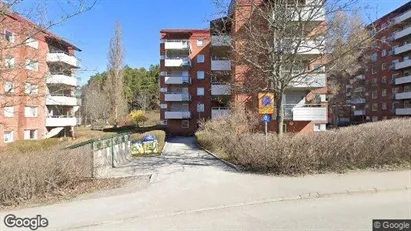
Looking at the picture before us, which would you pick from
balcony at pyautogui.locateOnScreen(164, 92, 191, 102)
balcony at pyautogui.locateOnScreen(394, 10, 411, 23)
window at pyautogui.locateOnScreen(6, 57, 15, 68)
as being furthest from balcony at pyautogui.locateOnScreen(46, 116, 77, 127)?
balcony at pyautogui.locateOnScreen(394, 10, 411, 23)

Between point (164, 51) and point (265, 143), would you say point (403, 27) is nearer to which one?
point (164, 51)

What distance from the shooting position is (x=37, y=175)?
756cm

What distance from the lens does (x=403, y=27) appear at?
43938 millimetres

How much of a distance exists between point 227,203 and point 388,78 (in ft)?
167

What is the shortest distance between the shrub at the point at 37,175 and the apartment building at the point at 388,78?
39997 mm

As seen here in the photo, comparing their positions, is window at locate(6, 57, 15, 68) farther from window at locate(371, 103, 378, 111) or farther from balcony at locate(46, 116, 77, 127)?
window at locate(371, 103, 378, 111)

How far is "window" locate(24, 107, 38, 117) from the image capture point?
103 feet

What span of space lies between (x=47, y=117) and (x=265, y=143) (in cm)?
3129

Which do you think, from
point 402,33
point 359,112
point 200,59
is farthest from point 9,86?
point 359,112

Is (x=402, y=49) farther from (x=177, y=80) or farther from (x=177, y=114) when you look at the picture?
(x=177, y=114)

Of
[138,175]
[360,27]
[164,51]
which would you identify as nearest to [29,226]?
[138,175]

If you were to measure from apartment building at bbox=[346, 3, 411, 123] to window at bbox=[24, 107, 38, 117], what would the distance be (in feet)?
132

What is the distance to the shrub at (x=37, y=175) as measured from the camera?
729cm

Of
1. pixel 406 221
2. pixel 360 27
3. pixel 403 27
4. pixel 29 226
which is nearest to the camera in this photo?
pixel 406 221
